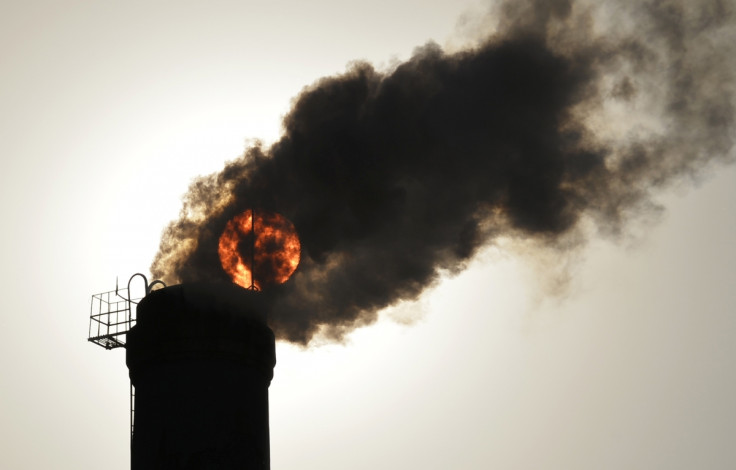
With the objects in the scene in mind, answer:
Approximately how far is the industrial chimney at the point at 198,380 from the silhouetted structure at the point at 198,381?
0.07 ft

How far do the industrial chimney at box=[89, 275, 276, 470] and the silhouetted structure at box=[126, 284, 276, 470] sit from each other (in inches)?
0.8

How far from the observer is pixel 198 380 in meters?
18.6

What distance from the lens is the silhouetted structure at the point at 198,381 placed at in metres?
18.2

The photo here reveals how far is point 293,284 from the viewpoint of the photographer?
75.4 ft

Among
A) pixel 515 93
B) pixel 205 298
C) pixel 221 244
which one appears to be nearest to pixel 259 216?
pixel 221 244

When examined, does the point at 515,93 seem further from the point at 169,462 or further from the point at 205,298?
the point at 169,462

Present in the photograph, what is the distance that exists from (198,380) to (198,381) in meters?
0.02

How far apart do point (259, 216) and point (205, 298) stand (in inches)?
160

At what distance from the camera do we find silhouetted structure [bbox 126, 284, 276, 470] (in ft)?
59.8

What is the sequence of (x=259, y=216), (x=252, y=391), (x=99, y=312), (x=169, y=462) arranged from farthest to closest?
(x=259, y=216), (x=99, y=312), (x=252, y=391), (x=169, y=462)

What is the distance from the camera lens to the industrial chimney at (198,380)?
1822 cm

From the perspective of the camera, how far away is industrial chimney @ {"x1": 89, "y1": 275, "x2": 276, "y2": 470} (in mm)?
18219

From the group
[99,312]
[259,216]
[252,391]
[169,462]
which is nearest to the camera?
[169,462]

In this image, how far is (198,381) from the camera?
1859 cm
